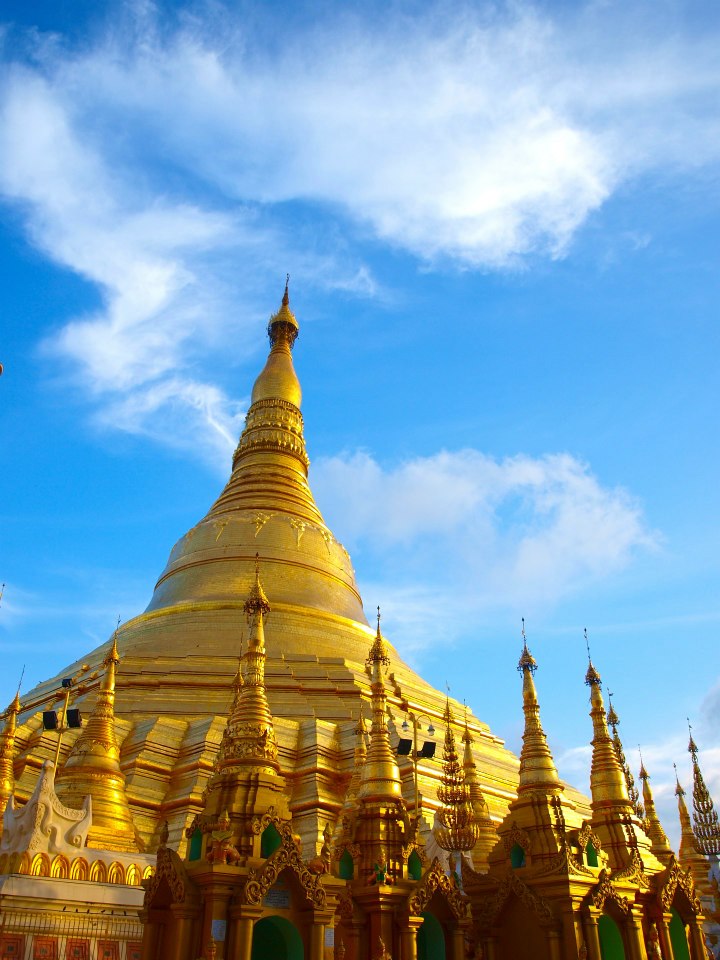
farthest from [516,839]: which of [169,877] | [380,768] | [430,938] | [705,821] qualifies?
[705,821]

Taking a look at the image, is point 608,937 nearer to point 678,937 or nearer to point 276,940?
point 678,937

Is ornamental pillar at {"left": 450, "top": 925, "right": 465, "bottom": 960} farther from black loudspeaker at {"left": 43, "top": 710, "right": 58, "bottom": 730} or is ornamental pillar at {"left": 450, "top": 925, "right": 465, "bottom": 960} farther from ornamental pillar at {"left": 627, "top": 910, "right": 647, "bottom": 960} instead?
black loudspeaker at {"left": 43, "top": 710, "right": 58, "bottom": 730}

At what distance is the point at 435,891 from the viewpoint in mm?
9844

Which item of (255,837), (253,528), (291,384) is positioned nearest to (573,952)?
(255,837)

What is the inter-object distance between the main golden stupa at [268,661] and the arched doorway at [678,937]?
6.96 metres

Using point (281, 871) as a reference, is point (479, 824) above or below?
above

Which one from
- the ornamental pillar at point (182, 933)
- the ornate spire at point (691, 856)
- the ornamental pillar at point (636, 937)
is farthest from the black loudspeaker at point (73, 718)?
the ornate spire at point (691, 856)

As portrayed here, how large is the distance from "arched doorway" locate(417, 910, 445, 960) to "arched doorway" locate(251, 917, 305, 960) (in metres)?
1.93

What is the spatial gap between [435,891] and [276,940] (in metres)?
2.02

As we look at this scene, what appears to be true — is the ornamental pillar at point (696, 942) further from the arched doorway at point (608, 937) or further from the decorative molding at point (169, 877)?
the decorative molding at point (169, 877)

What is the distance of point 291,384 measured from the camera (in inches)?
1528

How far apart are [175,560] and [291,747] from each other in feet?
42.2

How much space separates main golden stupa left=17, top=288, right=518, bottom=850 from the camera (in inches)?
769

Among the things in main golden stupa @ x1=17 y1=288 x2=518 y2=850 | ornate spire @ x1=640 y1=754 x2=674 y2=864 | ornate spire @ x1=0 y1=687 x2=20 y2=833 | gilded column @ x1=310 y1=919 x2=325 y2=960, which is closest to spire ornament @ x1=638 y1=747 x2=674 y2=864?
ornate spire @ x1=640 y1=754 x2=674 y2=864
